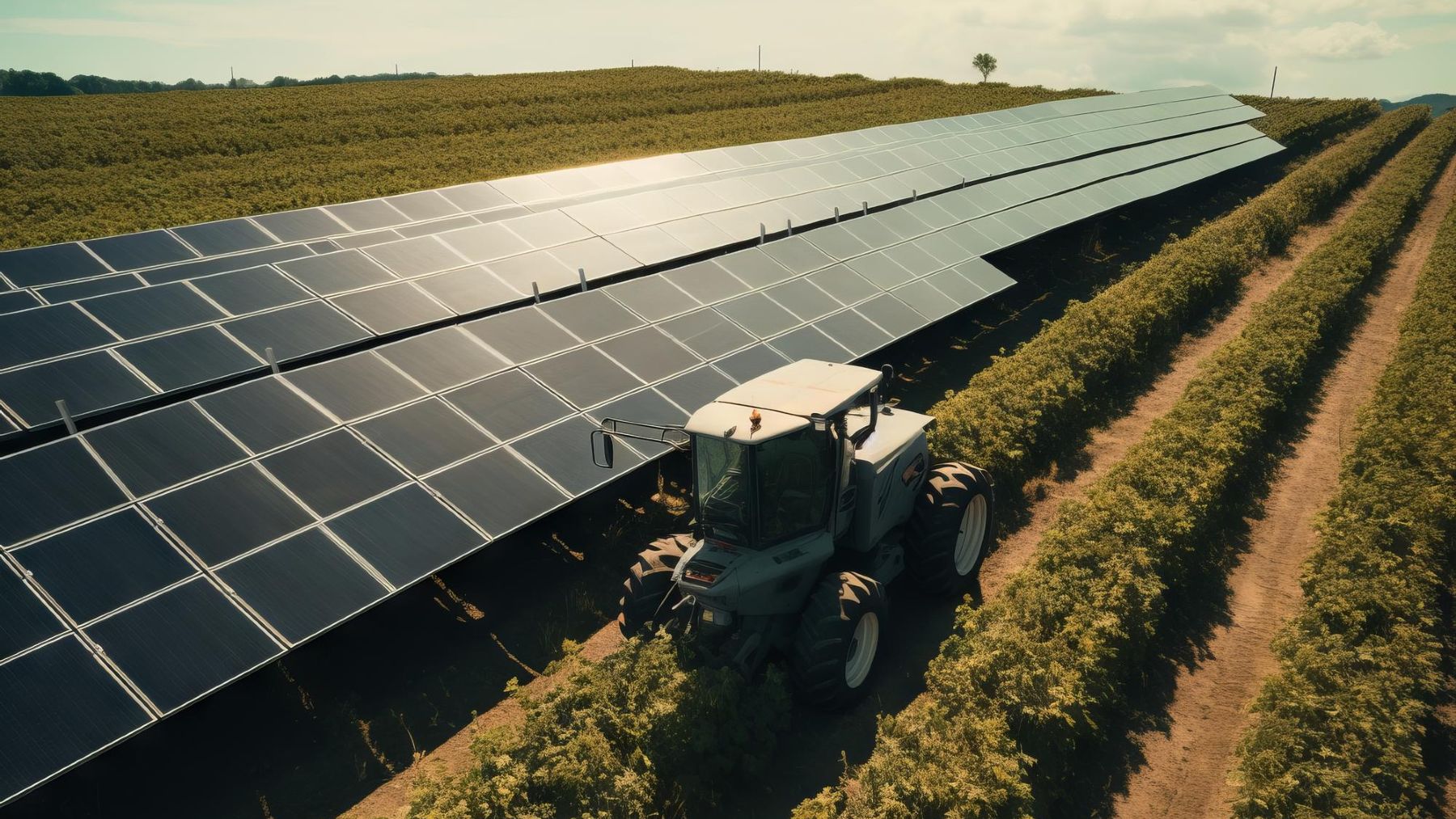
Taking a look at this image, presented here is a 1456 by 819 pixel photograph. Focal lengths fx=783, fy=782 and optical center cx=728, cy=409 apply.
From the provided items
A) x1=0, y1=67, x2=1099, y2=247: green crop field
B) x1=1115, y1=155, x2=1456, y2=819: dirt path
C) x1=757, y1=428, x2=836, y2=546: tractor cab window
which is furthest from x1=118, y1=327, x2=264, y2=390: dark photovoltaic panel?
x1=0, y1=67, x2=1099, y2=247: green crop field

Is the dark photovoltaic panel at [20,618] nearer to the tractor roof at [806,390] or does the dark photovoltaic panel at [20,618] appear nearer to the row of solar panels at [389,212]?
the tractor roof at [806,390]

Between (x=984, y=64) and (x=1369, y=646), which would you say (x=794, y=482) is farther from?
(x=984, y=64)

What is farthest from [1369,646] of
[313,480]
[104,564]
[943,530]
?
[104,564]

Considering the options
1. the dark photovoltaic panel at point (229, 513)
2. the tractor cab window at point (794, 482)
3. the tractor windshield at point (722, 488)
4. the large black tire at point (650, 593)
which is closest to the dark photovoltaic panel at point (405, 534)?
the dark photovoltaic panel at point (229, 513)

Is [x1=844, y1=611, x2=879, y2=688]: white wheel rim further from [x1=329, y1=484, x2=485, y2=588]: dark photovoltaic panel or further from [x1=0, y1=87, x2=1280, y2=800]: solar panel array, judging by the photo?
[x1=329, y1=484, x2=485, y2=588]: dark photovoltaic panel

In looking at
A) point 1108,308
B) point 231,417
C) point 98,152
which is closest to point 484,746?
point 231,417

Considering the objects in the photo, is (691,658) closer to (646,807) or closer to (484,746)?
(646,807)
